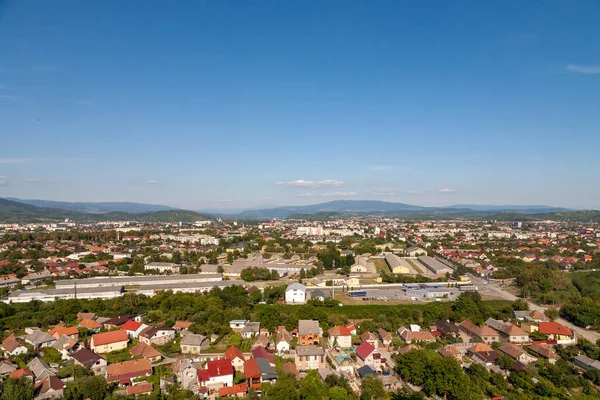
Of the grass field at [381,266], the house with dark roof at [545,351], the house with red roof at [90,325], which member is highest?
the house with dark roof at [545,351]

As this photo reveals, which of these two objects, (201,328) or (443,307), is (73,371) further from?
(443,307)

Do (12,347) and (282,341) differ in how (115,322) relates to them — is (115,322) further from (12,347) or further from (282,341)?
(282,341)

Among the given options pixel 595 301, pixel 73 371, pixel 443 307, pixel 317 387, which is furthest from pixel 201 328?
pixel 595 301

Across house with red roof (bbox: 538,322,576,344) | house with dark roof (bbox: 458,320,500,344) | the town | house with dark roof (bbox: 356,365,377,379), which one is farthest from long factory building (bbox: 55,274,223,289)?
house with red roof (bbox: 538,322,576,344)

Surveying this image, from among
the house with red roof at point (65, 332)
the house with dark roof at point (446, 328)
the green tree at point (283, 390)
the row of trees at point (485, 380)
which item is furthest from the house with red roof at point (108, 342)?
the house with dark roof at point (446, 328)

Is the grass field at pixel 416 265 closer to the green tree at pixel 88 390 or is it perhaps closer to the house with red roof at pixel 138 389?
the house with red roof at pixel 138 389

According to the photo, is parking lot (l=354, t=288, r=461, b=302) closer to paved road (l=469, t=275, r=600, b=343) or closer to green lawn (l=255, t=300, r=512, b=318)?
green lawn (l=255, t=300, r=512, b=318)

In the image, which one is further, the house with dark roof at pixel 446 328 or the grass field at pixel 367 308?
the grass field at pixel 367 308
